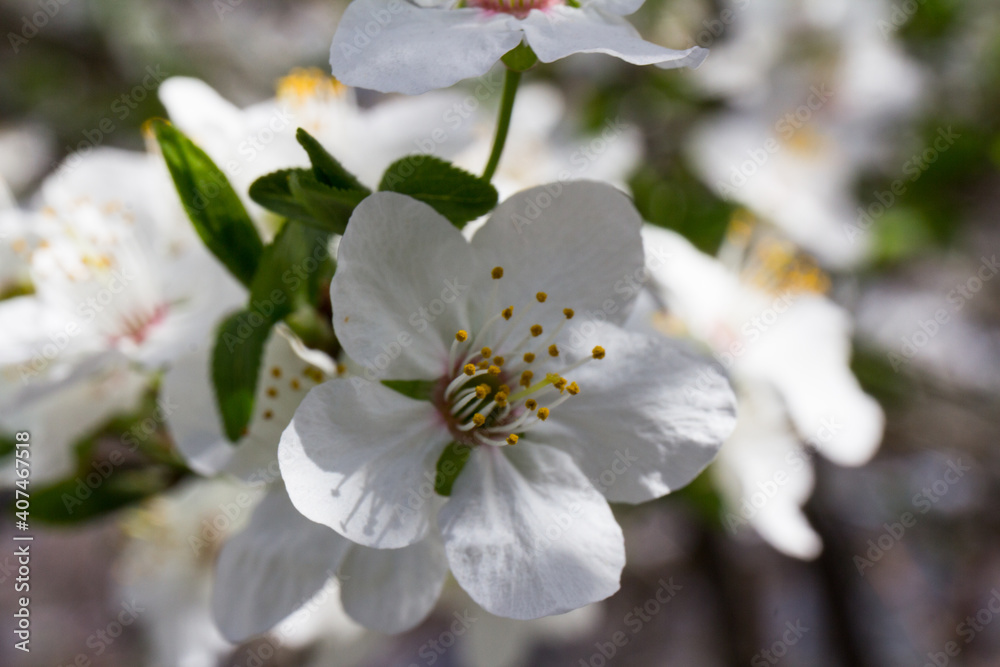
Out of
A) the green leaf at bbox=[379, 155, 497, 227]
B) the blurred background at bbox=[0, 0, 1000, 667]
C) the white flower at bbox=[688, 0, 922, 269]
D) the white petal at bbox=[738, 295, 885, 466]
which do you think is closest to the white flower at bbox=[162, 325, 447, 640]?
the green leaf at bbox=[379, 155, 497, 227]

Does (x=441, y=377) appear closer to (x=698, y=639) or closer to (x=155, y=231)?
(x=155, y=231)

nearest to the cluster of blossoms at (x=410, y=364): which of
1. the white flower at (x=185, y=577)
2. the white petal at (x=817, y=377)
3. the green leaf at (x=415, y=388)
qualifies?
the green leaf at (x=415, y=388)

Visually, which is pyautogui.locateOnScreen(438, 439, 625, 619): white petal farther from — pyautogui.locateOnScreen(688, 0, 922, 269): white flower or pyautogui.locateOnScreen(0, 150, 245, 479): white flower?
pyautogui.locateOnScreen(688, 0, 922, 269): white flower

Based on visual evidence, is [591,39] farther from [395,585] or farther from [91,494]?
[91,494]

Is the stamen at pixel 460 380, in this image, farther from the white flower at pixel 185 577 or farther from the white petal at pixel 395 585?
the white flower at pixel 185 577

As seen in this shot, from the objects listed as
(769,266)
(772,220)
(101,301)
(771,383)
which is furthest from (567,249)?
(772,220)
